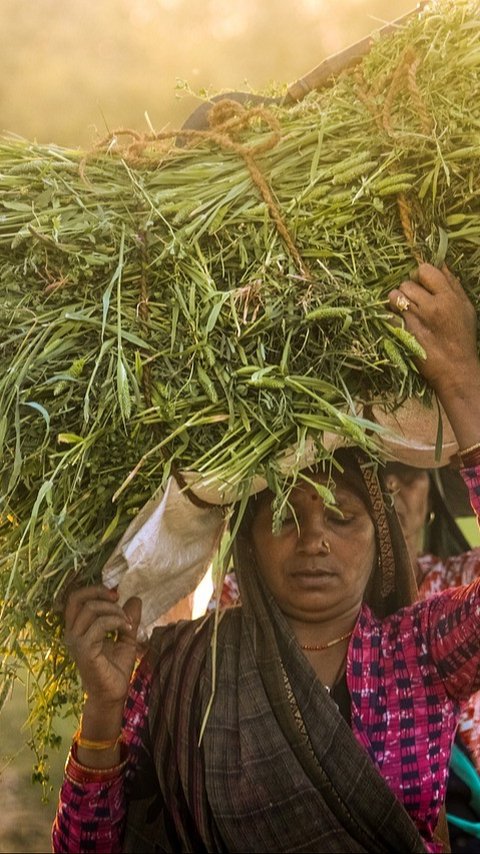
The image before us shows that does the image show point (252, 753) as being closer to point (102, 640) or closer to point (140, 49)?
point (102, 640)

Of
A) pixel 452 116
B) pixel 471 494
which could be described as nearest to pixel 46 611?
pixel 471 494

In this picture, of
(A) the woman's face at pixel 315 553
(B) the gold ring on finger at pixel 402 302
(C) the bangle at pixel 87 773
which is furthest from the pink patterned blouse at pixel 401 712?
(B) the gold ring on finger at pixel 402 302

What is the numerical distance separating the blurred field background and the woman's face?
3.52 metres

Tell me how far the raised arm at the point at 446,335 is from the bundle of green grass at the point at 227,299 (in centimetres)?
4

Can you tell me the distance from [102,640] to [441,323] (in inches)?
37.6

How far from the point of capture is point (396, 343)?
189 centimetres

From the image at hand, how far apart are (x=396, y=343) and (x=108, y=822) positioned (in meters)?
1.23

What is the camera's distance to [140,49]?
5.73m

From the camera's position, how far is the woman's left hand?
1.86 meters

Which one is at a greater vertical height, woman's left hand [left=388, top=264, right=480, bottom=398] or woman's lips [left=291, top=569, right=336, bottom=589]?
woman's left hand [left=388, top=264, right=480, bottom=398]

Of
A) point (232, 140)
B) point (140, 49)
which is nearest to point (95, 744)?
point (232, 140)

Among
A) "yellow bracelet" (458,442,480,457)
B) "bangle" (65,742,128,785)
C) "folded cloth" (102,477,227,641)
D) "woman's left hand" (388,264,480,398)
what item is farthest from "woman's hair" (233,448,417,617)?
"bangle" (65,742,128,785)

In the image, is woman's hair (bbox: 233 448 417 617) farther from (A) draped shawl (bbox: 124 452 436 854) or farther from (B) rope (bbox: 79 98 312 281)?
(B) rope (bbox: 79 98 312 281)

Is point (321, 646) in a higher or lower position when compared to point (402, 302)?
lower
